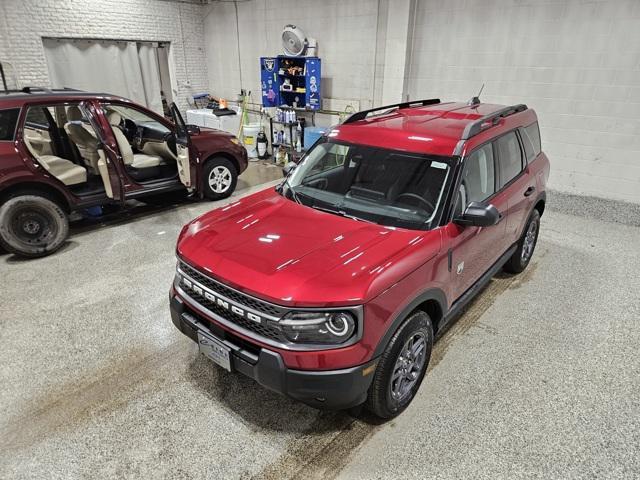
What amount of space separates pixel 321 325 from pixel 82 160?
4.96 meters

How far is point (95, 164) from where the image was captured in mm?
5359

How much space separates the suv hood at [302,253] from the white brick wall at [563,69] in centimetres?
485

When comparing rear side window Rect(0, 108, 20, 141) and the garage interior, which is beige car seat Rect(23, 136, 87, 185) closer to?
rear side window Rect(0, 108, 20, 141)

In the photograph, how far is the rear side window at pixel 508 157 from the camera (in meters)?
3.22

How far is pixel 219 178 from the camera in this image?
6352 millimetres

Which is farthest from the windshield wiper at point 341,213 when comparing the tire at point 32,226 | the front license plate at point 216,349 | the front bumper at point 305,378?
the tire at point 32,226

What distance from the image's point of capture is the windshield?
261cm

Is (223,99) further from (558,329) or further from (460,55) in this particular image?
(558,329)

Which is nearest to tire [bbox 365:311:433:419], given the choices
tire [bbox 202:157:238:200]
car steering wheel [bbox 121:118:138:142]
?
tire [bbox 202:157:238:200]

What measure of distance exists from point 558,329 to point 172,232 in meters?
4.36

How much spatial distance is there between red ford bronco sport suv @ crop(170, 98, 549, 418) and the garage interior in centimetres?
47

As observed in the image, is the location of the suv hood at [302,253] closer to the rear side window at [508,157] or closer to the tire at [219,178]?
the rear side window at [508,157]

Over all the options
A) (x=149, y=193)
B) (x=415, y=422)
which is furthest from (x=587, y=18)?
(x=149, y=193)

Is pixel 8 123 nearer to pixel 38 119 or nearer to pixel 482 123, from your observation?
pixel 38 119
